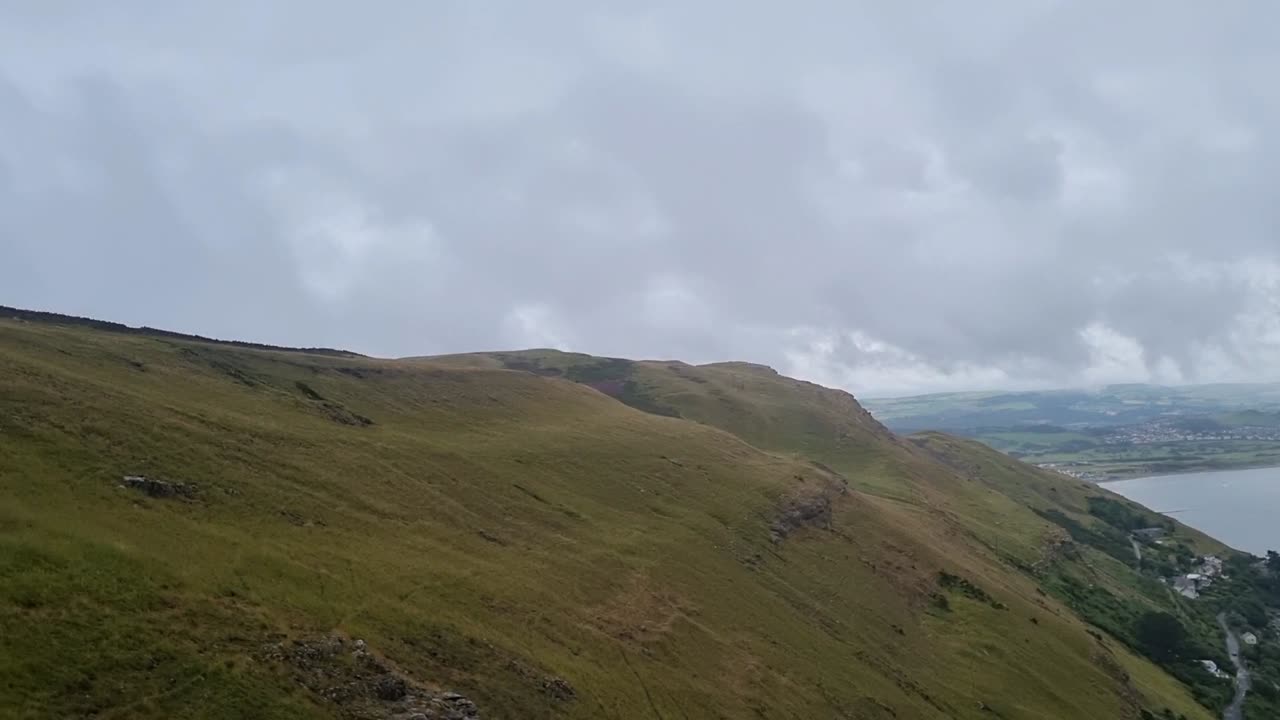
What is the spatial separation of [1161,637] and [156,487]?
→ 417 ft

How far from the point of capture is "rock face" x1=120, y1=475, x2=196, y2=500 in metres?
36.6

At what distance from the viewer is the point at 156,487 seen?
37219 millimetres

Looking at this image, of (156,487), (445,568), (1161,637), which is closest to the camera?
(156,487)

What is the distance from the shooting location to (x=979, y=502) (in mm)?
162125

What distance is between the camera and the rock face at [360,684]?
28766mm

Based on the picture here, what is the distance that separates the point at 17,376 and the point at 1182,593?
193978 millimetres

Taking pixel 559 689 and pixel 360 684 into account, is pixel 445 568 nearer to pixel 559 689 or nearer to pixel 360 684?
pixel 559 689

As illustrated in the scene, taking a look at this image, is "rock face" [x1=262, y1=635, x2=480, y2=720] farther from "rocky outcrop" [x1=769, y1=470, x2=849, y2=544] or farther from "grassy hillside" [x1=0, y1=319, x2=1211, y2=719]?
"rocky outcrop" [x1=769, y1=470, x2=849, y2=544]

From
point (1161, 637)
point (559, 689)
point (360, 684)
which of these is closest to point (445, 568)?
point (559, 689)

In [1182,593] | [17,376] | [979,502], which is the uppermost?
[17,376]

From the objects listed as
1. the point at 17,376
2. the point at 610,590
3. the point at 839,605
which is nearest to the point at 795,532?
the point at 839,605

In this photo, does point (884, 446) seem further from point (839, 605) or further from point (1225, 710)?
point (839, 605)

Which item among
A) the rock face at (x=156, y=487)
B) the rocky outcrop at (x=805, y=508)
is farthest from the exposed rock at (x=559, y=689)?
the rocky outcrop at (x=805, y=508)

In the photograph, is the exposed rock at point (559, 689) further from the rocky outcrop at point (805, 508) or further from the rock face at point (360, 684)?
the rocky outcrop at point (805, 508)
